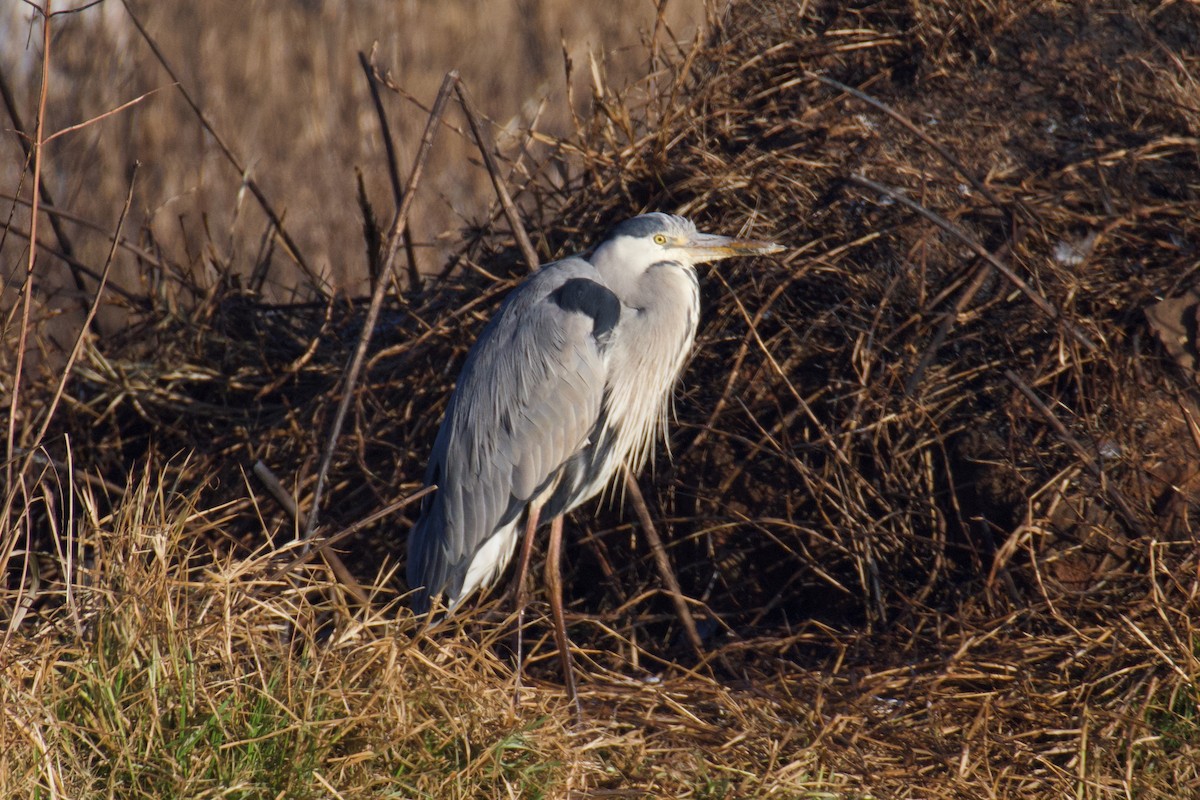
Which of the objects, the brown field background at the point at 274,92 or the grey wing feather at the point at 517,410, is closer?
the grey wing feather at the point at 517,410

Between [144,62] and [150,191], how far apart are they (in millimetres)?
486

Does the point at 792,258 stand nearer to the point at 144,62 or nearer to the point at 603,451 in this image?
the point at 603,451

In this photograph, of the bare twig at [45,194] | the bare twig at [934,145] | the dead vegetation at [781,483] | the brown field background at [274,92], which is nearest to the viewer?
the dead vegetation at [781,483]

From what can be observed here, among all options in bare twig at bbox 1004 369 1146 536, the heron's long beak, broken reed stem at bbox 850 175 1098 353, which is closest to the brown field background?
the heron's long beak

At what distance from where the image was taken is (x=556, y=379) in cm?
292

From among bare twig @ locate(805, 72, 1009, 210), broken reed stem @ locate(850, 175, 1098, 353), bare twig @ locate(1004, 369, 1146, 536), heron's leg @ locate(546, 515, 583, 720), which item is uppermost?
bare twig @ locate(805, 72, 1009, 210)

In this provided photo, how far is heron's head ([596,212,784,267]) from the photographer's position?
9.61 feet

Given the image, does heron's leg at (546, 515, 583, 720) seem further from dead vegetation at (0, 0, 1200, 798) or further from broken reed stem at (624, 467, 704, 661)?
broken reed stem at (624, 467, 704, 661)

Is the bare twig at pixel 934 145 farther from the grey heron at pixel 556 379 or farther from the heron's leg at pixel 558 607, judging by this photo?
the heron's leg at pixel 558 607

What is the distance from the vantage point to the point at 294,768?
1.94 meters

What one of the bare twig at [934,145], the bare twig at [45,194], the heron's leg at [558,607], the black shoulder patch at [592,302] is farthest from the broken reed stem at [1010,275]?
the bare twig at [45,194]

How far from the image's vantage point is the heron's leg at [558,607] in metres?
2.74

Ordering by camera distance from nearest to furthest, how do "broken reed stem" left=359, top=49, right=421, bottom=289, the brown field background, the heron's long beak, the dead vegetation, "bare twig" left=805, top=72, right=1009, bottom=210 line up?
the dead vegetation
"bare twig" left=805, top=72, right=1009, bottom=210
the heron's long beak
"broken reed stem" left=359, top=49, right=421, bottom=289
the brown field background

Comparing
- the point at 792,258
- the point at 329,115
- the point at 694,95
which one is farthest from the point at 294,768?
the point at 329,115
